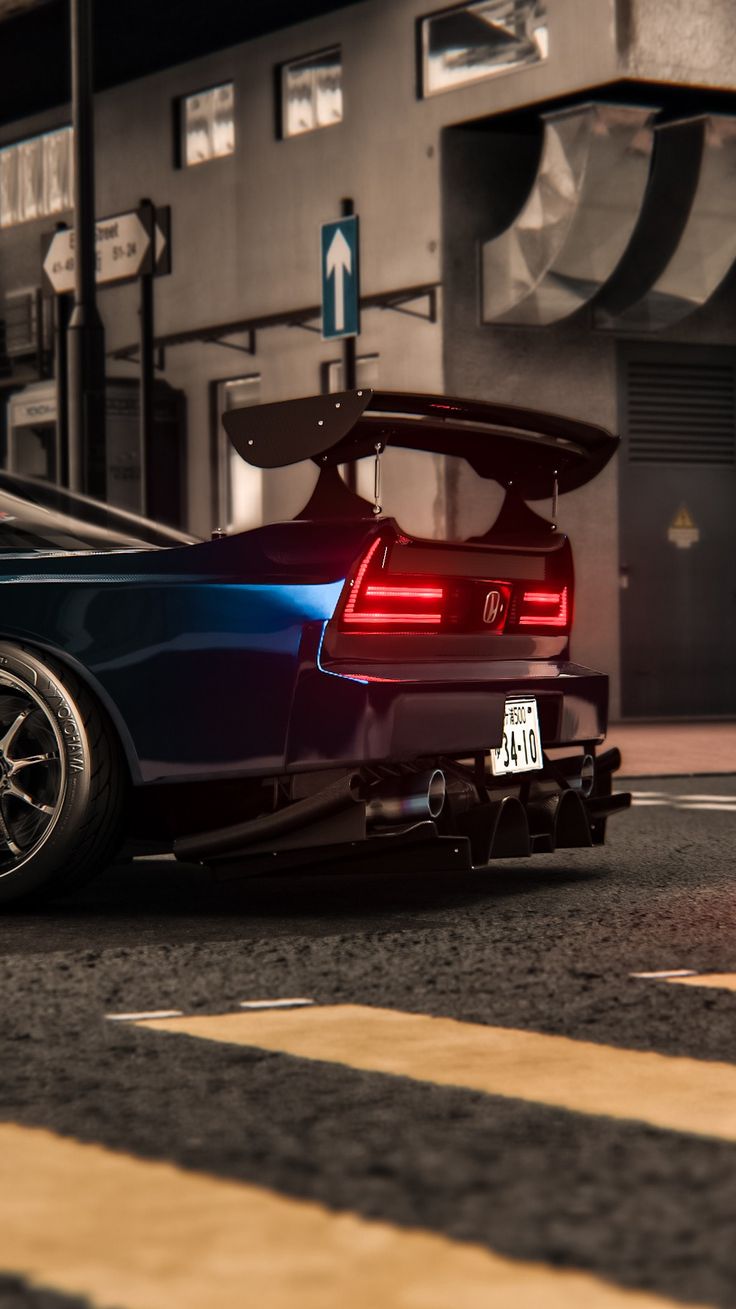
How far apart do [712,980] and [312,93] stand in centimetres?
1780

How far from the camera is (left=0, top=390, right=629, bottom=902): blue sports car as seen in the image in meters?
6.28

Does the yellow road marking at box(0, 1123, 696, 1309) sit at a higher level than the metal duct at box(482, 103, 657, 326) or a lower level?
lower

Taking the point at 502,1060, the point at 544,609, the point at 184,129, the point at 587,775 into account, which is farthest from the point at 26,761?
the point at 184,129

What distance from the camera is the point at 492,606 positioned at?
696 cm

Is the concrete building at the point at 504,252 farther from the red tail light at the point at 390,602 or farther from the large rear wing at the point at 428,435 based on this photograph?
the red tail light at the point at 390,602

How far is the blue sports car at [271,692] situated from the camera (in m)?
6.28

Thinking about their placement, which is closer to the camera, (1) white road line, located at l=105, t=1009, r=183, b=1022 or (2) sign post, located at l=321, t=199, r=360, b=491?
(1) white road line, located at l=105, t=1009, r=183, b=1022

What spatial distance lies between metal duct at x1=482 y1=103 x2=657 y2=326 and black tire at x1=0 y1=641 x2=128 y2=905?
43.6ft

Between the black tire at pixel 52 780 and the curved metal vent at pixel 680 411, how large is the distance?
15.3 meters

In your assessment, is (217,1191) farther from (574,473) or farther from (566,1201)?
(574,473)

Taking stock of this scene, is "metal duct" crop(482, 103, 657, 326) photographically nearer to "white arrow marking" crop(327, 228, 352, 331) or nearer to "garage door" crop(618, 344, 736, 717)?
"garage door" crop(618, 344, 736, 717)

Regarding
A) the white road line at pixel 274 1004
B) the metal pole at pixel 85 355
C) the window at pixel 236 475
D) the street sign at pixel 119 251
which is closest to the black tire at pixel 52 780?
the white road line at pixel 274 1004

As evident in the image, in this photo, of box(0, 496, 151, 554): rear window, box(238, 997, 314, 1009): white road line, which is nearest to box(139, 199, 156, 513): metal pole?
box(0, 496, 151, 554): rear window

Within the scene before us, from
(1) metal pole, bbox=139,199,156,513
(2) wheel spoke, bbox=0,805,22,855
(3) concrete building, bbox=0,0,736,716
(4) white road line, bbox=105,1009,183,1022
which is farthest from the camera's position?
(3) concrete building, bbox=0,0,736,716
